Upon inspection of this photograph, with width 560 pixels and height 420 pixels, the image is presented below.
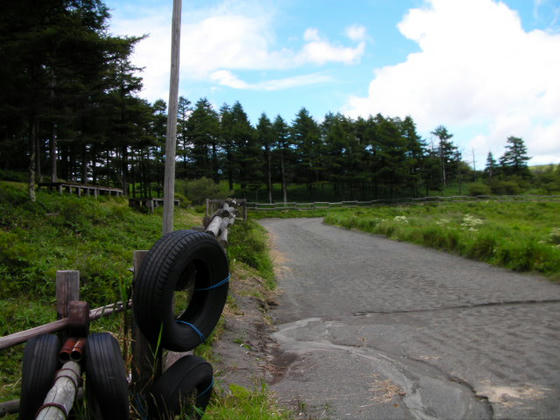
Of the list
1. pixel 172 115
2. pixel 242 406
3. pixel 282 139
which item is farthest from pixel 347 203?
pixel 242 406

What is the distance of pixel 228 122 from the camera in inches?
2648

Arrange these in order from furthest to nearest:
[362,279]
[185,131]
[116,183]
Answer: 1. [185,131]
2. [116,183]
3. [362,279]

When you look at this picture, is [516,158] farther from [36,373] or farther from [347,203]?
[36,373]

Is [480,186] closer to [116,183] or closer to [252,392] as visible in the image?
[116,183]

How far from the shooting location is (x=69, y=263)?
6.19 m

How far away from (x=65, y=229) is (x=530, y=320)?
914cm

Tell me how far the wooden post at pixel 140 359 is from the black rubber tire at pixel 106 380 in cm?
→ 57

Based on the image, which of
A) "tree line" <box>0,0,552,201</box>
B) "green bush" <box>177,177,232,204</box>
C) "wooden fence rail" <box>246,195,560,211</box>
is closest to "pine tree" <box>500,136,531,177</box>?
"tree line" <box>0,0,552,201</box>

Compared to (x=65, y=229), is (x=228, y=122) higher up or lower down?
higher up

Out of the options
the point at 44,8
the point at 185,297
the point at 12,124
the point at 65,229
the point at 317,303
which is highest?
the point at 44,8

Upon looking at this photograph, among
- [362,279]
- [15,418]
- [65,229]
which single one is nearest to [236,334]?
[15,418]

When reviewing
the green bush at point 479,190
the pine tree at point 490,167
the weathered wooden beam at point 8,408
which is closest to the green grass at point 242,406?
the weathered wooden beam at point 8,408

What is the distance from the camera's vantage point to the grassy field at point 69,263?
337 centimetres

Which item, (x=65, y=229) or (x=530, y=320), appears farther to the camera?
(x=65, y=229)
